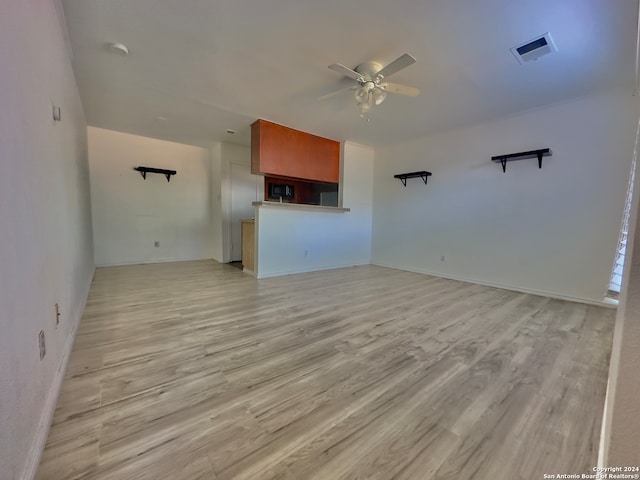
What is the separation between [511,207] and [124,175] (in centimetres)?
665

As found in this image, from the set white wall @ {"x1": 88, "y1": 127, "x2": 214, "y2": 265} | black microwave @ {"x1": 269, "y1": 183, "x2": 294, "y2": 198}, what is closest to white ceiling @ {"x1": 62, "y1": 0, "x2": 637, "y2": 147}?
white wall @ {"x1": 88, "y1": 127, "x2": 214, "y2": 265}

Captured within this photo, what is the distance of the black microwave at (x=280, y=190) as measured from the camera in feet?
18.7

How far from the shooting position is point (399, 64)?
218cm

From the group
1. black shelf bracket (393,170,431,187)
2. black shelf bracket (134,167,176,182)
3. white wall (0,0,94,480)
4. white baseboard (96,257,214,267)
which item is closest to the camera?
white wall (0,0,94,480)

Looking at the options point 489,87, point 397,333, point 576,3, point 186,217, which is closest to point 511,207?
point 489,87

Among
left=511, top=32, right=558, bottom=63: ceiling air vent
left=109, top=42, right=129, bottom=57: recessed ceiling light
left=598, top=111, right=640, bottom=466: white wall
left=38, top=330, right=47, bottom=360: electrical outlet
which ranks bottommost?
left=38, top=330, right=47, bottom=360: electrical outlet

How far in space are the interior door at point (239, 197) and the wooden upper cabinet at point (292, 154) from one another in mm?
1426

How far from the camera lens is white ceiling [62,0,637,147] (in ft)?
6.18

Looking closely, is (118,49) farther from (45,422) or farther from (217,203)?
(217,203)

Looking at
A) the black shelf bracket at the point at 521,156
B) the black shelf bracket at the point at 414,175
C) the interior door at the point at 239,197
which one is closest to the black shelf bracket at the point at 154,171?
the interior door at the point at 239,197

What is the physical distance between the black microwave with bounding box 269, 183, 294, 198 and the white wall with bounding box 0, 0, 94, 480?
3936 mm

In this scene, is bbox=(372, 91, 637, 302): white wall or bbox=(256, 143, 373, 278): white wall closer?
bbox=(372, 91, 637, 302): white wall

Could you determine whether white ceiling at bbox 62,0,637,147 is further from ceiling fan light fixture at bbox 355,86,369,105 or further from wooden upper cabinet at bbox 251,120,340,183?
wooden upper cabinet at bbox 251,120,340,183

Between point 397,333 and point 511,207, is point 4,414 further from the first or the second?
point 511,207
